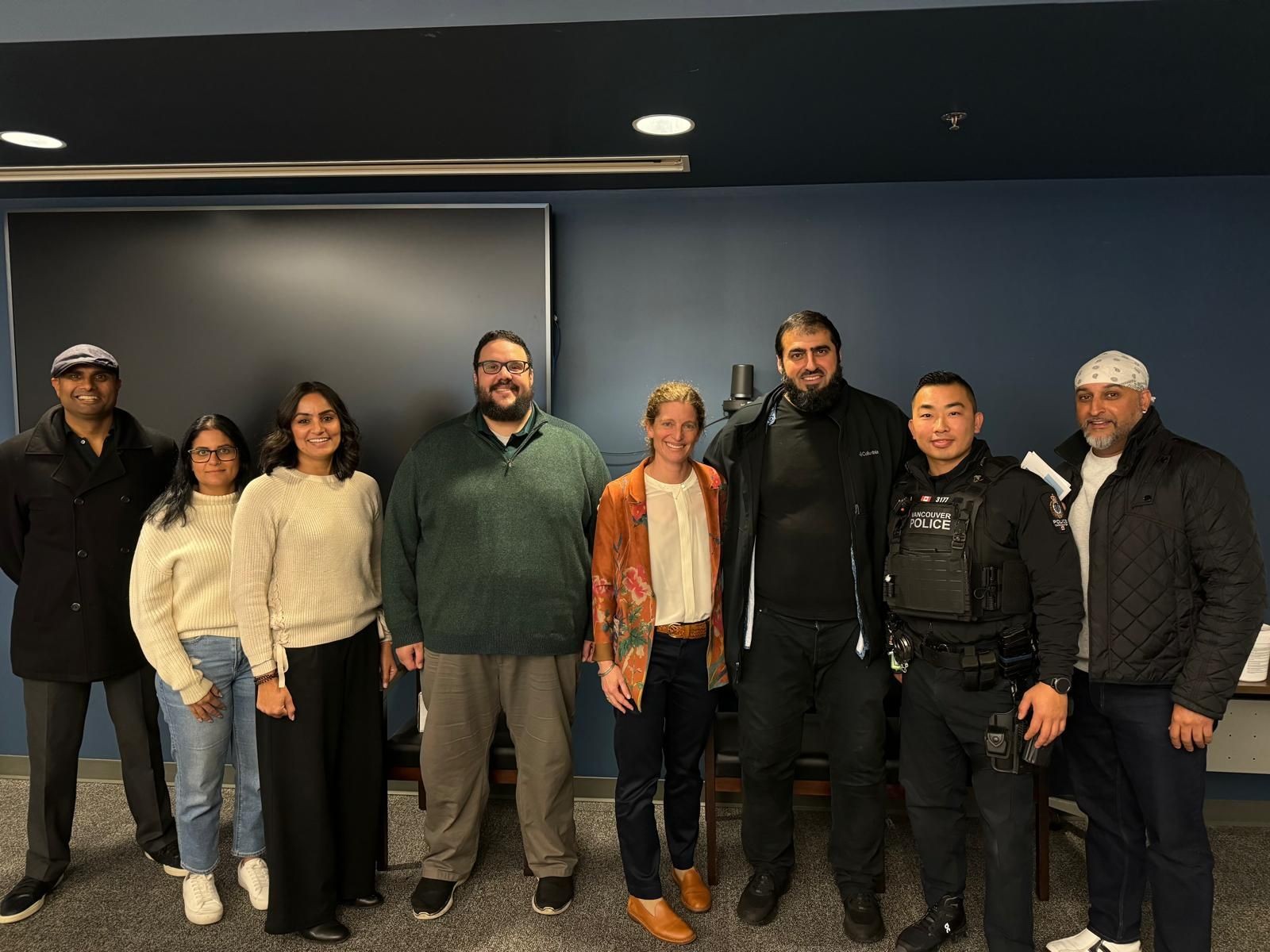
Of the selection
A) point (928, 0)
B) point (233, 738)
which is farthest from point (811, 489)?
point (233, 738)

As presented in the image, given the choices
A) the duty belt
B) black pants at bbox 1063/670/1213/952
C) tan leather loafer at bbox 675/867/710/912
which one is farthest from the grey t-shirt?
tan leather loafer at bbox 675/867/710/912

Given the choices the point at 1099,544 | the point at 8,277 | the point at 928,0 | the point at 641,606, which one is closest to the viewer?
the point at 928,0

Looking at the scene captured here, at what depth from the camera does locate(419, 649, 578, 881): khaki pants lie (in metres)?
2.45

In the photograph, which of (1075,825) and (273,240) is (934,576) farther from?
(273,240)

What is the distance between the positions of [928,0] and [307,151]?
2059 millimetres

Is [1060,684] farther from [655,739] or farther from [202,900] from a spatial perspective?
[202,900]

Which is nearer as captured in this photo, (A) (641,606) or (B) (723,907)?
(A) (641,606)

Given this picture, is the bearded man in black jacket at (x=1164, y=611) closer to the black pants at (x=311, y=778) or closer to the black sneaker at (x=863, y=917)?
the black sneaker at (x=863, y=917)

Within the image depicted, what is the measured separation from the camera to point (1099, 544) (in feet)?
6.88

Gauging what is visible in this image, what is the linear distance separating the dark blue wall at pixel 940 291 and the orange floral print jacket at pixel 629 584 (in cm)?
91

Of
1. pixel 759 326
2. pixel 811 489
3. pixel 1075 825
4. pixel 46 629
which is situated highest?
pixel 759 326

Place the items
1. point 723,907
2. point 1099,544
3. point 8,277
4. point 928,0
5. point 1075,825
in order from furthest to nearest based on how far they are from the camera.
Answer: point 8,277 → point 1075,825 → point 723,907 → point 1099,544 → point 928,0

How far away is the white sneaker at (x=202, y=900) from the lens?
94.8 inches

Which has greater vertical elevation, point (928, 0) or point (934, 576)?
point (928, 0)
